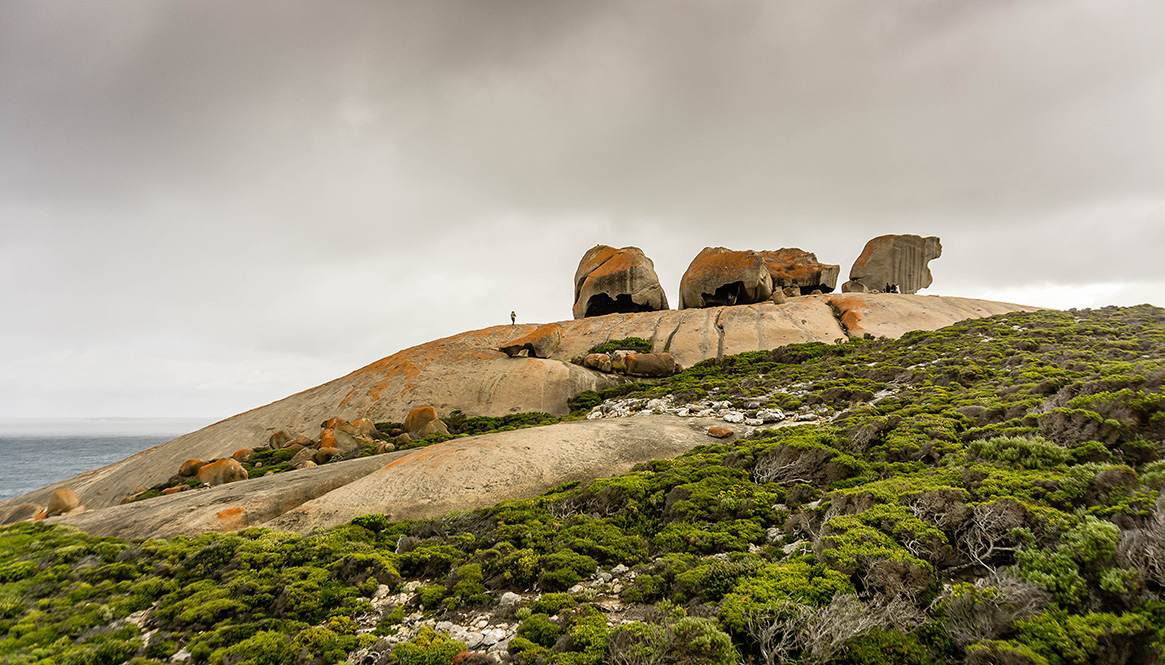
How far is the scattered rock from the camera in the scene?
92.9 ft

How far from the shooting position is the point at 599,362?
2895 cm

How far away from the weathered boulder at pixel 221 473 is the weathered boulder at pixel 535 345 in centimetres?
1566

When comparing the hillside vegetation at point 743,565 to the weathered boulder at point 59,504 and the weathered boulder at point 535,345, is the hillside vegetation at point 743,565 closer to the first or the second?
the weathered boulder at point 59,504

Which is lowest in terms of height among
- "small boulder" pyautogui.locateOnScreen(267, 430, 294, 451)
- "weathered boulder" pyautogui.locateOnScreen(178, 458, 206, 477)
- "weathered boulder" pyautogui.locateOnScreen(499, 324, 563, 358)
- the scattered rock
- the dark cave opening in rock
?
"weathered boulder" pyautogui.locateOnScreen(178, 458, 206, 477)

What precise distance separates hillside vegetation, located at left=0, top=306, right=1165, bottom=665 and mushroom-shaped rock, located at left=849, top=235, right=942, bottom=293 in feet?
117

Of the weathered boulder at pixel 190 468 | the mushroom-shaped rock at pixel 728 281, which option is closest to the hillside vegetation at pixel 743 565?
the weathered boulder at pixel 190 468

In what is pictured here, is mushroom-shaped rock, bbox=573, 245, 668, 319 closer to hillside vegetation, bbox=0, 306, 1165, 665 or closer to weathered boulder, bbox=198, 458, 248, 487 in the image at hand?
hillside vegetation, bbox=0, 306, 1165, 665

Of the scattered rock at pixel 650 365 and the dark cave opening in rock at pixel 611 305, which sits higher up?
the dark cave opening in rock at pixel 611 305

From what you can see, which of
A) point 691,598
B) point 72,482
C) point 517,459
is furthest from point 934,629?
point 72,482

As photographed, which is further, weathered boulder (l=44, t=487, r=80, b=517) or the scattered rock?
the scattered rock

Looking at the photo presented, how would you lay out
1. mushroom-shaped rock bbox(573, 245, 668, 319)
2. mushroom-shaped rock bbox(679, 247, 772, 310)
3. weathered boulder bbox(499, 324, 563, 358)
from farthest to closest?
mushroom-shaped rock bbox(573, 245, 668, 319), mushroom-shaped rock bbox(679, 247, 772, 310), weathered boulder bbox(499, 324, 563, 358)

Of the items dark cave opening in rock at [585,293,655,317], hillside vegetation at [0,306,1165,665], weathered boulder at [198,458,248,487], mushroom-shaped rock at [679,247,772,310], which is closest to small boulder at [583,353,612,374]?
dark cave opening in rock at [585,293,655,317]

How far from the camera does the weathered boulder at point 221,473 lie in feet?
57.0

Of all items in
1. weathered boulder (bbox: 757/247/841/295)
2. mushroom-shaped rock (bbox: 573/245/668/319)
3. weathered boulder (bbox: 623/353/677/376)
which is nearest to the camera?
weathered boulder (bbox: 623/353/677/376)
